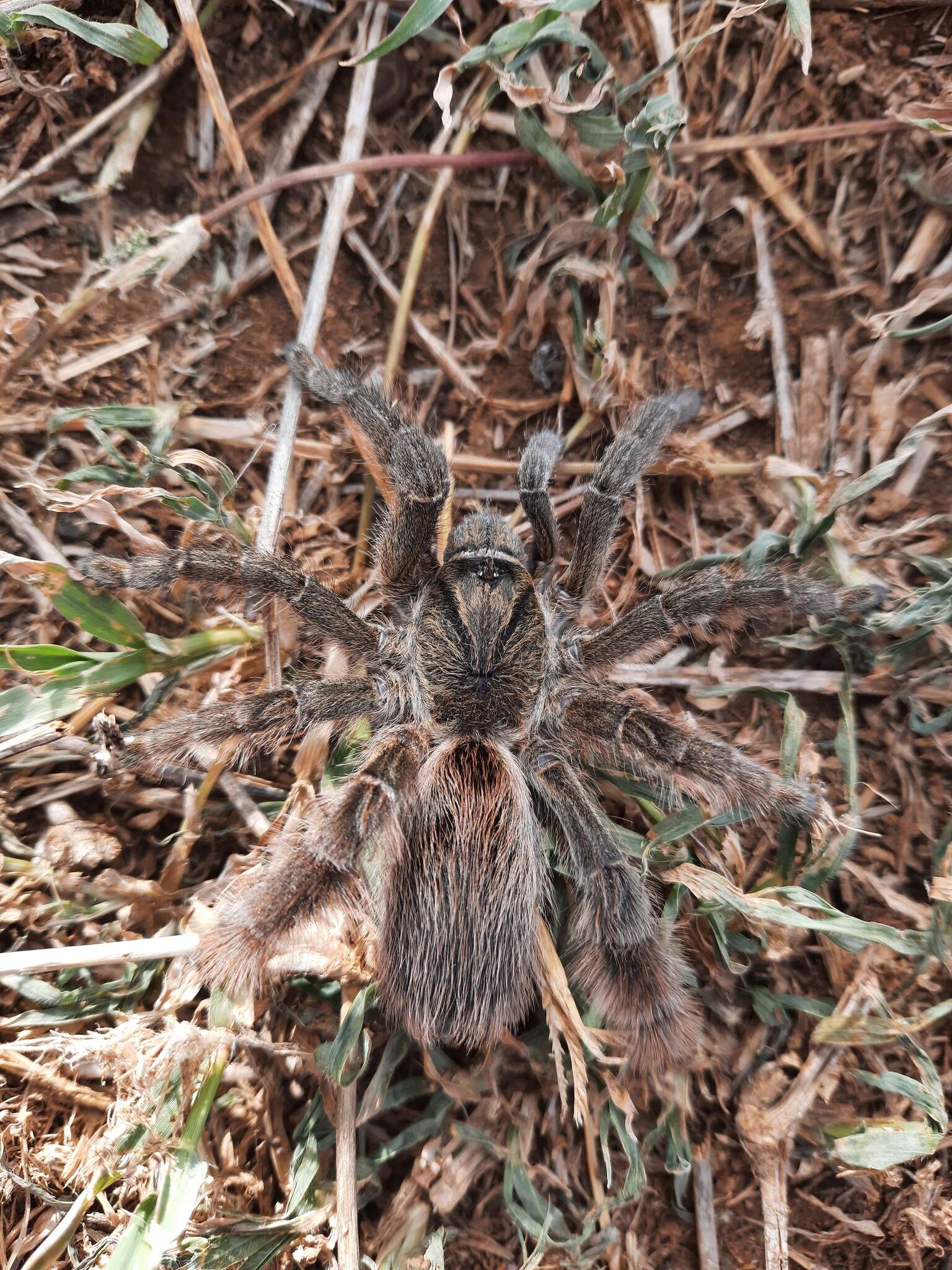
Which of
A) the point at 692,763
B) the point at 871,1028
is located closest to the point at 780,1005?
the point at 871,1028

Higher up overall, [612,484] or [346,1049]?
[612,484]

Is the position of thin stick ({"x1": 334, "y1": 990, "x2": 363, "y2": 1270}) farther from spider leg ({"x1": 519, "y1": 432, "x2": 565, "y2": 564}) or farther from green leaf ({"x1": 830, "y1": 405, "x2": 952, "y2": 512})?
green leaf ({"x1": 830, "y1": 405, "x2": 952, "y2": 512})

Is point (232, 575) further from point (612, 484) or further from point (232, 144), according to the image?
point (232, 144)

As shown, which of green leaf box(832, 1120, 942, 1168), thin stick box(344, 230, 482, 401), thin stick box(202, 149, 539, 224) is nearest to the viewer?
green leaf box(832, 1120, 942, 1168)

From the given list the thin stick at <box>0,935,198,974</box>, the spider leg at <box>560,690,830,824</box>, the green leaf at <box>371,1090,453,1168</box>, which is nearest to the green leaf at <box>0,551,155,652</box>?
the thin stick at <box>0,935,198,974</box>

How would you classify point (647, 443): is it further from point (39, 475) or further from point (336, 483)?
point (39, 475)

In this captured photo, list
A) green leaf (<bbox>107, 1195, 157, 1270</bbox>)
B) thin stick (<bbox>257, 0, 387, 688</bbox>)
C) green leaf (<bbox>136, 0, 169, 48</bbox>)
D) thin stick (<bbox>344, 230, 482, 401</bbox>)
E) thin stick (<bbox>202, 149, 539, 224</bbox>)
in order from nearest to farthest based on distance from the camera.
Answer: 1. green leaf (<bbox>107, 1195, 157, 1270</bbox>)
2. green leaf (<bbox>136, 0, 169, 48</bbox>)
3. thin stick (<bbox>257, 0, 387, 688</bbox>)
4. thin stick (<bbox>202, 149, 539, 224</bbox>)
5. thin stick (<bbox>344, 230, 482, 401</bbox>)
